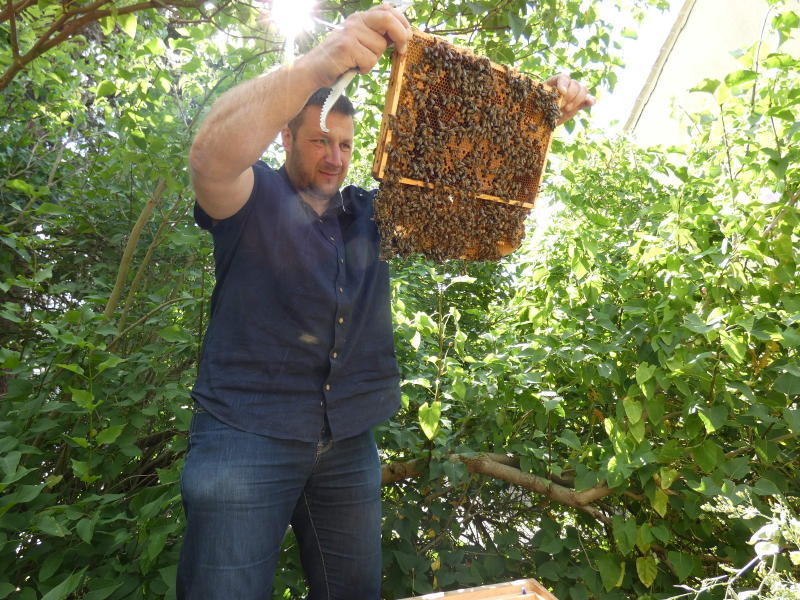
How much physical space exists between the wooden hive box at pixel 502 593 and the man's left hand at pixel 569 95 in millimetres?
1694

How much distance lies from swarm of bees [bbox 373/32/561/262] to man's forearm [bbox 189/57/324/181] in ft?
1.12

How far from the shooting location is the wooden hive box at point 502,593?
1.57 metres

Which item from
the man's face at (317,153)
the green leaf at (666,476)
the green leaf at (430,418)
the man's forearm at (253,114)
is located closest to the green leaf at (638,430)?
the green leaf at (666,476)

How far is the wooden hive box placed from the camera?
1.57 m

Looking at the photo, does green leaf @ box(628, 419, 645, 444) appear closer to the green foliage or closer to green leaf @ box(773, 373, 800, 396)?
the green foliage

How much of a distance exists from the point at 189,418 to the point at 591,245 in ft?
6.24

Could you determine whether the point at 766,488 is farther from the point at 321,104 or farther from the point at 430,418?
the point at 321,104

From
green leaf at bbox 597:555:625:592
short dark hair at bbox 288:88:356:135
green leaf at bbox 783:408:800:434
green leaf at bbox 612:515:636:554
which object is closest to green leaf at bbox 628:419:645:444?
green leaf at bbox 612:515:636:554

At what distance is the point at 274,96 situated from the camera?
5.03ft

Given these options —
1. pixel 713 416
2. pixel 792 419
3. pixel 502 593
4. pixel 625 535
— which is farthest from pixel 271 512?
pixel 792 419

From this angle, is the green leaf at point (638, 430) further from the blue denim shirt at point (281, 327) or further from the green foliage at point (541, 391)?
the blue denim shirt at point (281, 327)

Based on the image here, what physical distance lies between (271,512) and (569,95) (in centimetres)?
187

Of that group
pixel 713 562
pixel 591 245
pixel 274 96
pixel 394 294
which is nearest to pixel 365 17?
pixel 274 96

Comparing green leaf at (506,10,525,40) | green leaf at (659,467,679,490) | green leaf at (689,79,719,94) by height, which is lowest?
green leaf at (659,467,679,490)
